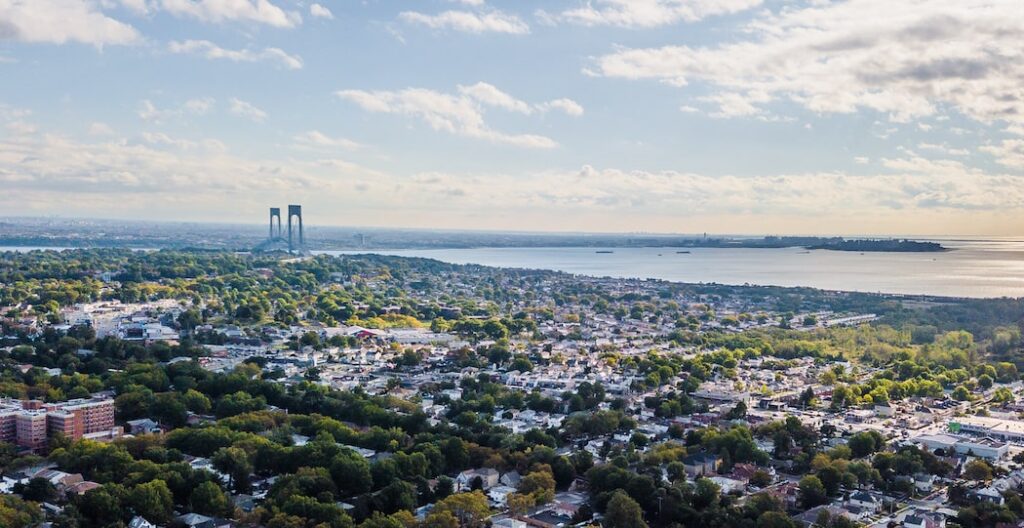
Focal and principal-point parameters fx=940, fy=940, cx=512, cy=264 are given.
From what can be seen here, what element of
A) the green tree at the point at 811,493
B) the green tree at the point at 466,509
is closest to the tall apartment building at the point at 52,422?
the green tree at the point at 466,509

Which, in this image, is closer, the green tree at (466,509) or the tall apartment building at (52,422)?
the green tree at (466,509)

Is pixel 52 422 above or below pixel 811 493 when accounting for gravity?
above

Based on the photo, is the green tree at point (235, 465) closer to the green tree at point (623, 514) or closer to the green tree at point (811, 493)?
the green tree at point (623, 514)

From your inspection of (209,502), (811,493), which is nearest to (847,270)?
(811,493)

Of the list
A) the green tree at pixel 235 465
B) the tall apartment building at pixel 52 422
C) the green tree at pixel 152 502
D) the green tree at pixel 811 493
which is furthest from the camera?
the tall apartment building at pixel 52 422

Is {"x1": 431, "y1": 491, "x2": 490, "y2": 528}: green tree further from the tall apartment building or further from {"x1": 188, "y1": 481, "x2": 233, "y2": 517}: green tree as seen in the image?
the tall apartment building

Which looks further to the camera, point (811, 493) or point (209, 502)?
point (811, 493)

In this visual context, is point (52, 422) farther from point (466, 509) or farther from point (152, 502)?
point (466, 509)

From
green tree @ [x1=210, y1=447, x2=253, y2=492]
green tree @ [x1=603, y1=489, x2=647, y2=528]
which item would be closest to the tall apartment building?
green tree @ [x1=210, y1=447, x2=253, y2=492]

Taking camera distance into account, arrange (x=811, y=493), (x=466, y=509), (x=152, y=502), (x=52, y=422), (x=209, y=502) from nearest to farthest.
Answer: (x=152, y=502) → (x=466, y=509) → (x=209, y=502) → (x=811, y=493) → (x=52, y=422)
